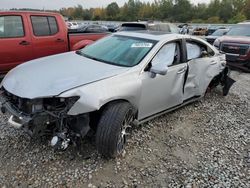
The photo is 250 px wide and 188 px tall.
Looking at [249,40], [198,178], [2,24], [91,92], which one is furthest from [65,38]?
[249,40]

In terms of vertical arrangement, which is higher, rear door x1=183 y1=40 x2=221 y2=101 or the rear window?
the rear window

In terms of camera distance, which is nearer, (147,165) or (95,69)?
(147,165)

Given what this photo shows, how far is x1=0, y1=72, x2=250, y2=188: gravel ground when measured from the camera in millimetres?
3072

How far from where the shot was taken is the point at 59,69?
368cm

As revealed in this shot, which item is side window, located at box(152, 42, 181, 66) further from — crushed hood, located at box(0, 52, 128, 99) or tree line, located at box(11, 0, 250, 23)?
tree line, located at box(11, 0, 250, 23)

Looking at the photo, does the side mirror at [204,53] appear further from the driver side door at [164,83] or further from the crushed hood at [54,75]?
the crushed hood at [54,75]

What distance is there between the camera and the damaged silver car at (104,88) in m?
3.04

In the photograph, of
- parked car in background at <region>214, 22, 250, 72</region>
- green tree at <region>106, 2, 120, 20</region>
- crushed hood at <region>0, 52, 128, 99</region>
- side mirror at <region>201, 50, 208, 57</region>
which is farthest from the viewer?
green tree at <region>106, 2, 120, 20</region>

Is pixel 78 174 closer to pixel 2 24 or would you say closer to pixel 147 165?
pixel 147 165

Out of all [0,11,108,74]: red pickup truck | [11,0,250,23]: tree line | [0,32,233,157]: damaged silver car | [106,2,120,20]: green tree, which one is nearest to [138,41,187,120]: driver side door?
[0,32,233,157]: damaged silver car

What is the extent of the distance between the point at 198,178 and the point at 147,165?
0.64m

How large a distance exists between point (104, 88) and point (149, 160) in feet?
3.72

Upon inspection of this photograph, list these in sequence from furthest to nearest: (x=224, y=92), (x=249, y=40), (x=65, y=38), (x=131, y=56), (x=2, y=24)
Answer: (x=249, y=40) < (x=65, y=38) < (x=224, y=92) < (x=2, y=24) < (x=131, y=56)

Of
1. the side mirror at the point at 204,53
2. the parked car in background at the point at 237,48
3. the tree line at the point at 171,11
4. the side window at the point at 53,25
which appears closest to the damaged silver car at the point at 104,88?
the side mirror at the point at 204,53
